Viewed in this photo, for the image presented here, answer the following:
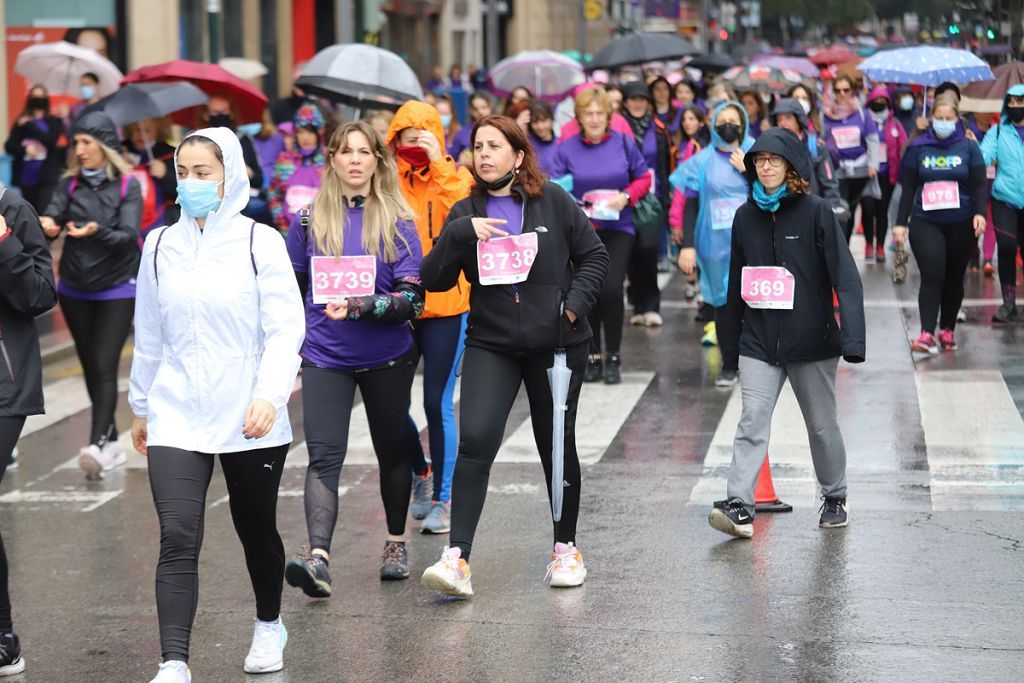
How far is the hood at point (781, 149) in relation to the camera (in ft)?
25.1

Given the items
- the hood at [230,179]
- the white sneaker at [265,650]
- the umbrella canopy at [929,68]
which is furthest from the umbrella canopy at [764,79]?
the white sneaker at [265,650]

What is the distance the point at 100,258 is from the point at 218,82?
195 inches

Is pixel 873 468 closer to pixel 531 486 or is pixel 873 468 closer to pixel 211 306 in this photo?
pixel 531 486

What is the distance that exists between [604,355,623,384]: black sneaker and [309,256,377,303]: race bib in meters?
5.28

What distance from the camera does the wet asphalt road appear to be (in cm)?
605

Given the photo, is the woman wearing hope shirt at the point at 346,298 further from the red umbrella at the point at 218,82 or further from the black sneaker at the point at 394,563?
the red umbrella at the point at 218,82

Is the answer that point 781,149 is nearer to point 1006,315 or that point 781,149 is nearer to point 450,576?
point 450,576

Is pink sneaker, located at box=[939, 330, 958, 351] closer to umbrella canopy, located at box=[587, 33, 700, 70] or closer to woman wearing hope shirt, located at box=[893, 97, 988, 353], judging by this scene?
woman wearing hope shirt, located at box=[893, 97, 988, 353]

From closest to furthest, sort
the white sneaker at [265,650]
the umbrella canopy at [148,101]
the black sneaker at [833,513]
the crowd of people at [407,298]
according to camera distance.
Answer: the crowd of people at [407,298]
the white sneaker at [265,650]
the black sneaker at [833,513]
the umbrella canopy at [148,101]

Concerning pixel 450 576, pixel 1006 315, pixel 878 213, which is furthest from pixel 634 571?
pixel 878 213

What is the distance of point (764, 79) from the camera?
19.8 m

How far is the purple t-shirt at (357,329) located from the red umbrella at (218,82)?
7.38 metres

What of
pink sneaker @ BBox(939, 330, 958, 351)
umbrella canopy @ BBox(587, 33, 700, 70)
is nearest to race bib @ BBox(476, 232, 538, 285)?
pink sneaker @ BBox(939, 330, 958, 351)

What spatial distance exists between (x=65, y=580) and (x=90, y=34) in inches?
782
